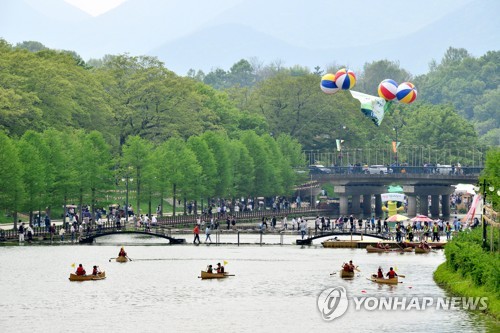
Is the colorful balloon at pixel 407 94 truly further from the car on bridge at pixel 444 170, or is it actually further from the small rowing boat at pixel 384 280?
the small rowing boat at pixel 384 280

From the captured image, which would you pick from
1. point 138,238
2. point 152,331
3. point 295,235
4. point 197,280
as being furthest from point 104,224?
point 152,331

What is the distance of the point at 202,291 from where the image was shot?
259 ft

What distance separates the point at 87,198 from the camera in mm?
135750

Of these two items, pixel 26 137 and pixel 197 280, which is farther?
pixel 26 137

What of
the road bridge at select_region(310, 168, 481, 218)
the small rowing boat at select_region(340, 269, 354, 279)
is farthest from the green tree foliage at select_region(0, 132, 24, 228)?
the road bridge at select_region(310, 168, 481, 218)

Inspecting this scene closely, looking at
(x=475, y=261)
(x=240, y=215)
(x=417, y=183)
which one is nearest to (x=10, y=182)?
(x=240, y=215)

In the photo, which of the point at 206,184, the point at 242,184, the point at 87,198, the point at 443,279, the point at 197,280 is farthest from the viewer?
the point at 242,184

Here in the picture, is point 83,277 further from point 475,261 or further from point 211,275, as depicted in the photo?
point 475,261

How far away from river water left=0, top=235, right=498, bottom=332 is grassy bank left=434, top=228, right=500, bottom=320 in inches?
43.8

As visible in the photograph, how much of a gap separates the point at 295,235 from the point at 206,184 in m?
22.4

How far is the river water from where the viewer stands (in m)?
63.4

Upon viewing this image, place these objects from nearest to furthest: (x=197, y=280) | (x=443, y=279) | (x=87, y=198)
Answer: (x=443, y=279)
(x=197, y=280)
(x=87, y=198)

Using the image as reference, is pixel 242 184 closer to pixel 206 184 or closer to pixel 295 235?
pixel 206 184

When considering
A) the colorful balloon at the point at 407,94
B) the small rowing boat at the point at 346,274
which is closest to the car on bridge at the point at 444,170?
the colorful balloon at the point at 407,94
